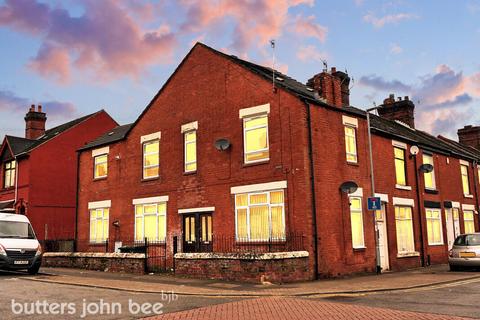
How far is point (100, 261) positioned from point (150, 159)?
18.0 ft

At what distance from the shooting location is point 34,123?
121 feet

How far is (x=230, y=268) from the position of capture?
53.4 ft

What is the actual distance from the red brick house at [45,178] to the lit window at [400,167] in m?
20.9

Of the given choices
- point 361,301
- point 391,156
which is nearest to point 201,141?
point 391,156

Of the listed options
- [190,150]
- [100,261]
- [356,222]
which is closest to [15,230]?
[100,261]

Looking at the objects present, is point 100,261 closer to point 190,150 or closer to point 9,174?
point 190,150

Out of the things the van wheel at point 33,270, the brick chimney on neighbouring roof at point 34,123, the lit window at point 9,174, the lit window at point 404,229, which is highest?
the brick chimney on neighbouring roof at point 34,123

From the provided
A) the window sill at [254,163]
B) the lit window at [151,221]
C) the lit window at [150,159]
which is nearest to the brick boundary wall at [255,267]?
the window sill at [254,163]

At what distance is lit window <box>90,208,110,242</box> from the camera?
2517cm

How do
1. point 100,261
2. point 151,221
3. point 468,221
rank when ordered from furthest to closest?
1. point 468,221
2. point 151,221
3. point 100,261

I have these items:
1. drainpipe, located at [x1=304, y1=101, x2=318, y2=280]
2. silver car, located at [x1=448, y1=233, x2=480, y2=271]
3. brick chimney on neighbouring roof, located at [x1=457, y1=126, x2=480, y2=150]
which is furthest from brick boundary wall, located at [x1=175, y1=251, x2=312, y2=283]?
brick chimney on neighbouring roof, located at [x1=457, y1=126, x2=480, y2=150]

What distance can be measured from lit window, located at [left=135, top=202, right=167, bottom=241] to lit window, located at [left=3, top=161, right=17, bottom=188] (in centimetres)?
1364

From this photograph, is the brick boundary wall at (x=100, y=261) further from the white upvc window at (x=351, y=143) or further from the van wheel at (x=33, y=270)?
the white upvc window at (x=351, y=143)

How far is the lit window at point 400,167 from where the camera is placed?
22.5 m
